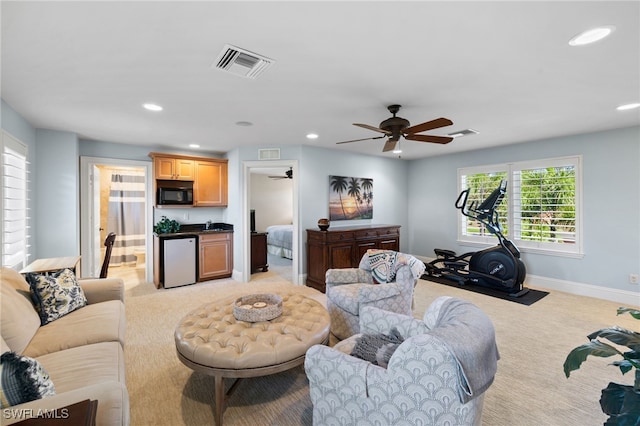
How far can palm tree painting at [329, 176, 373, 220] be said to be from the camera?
17.8 feet

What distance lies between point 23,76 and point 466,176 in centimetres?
652

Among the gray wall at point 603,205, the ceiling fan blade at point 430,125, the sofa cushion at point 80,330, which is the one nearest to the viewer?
the sofa cushion at point 80,330

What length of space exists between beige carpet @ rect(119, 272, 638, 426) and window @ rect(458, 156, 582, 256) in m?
1.33

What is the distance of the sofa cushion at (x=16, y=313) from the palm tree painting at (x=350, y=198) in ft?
13.5

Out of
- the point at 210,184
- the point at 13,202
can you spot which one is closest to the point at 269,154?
the point at 210,184

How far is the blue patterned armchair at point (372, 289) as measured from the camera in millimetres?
2758

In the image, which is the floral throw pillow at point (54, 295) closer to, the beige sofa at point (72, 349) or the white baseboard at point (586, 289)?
the beige sofa at point (72, 349)

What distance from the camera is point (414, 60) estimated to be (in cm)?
209

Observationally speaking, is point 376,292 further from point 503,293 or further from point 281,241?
point 281,241

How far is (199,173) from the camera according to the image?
5277 mm

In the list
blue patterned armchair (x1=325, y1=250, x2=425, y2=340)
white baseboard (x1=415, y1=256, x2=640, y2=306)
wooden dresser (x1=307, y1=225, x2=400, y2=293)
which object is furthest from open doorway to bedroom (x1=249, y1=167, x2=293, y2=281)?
white baseboard (x1=415, y1=256, x2=640, y2=306)

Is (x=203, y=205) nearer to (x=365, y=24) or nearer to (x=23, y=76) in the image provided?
(x=23, y=76)

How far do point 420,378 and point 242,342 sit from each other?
115 centimetres

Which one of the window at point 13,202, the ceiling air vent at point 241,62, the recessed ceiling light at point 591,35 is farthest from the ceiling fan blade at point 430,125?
the window at point 13,202
